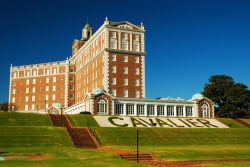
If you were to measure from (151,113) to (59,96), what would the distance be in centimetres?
5564

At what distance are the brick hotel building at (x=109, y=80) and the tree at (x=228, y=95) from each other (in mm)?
13623

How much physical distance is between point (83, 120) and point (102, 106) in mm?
11876

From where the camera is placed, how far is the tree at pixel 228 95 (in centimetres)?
10131

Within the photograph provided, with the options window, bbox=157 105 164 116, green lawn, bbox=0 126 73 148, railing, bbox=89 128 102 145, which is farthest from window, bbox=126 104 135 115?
green lawn, bbox=0 126 73 148

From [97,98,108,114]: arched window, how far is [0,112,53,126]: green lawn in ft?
44.4

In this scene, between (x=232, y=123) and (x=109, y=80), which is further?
(x=109, y=80)

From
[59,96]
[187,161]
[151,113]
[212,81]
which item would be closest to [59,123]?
[151,113]

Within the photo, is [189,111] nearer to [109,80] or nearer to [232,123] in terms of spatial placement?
[232,123]

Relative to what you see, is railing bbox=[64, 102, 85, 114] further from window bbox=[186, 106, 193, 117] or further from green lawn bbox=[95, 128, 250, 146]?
green lawn bbox=[95, 128, 250, 146]

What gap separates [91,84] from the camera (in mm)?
105875

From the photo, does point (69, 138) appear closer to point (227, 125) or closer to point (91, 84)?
point (227, 125)

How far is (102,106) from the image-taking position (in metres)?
80.1

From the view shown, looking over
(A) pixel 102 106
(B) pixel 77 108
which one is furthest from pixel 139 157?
(B) pixel 77 108

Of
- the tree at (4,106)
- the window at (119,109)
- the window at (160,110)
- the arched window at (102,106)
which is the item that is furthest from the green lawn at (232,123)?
the tree at (4,106)
